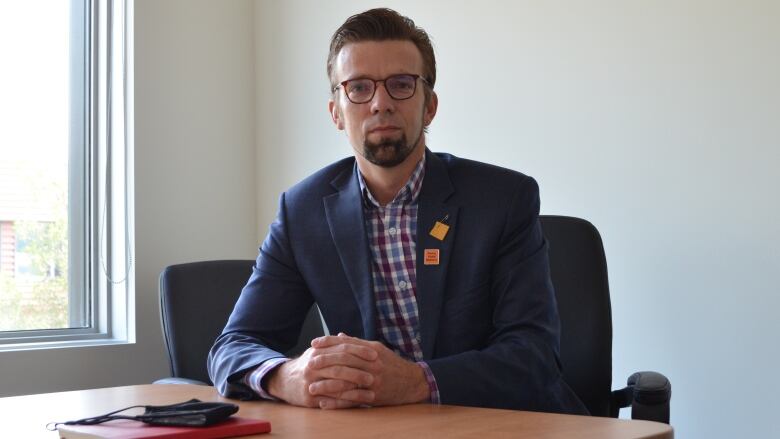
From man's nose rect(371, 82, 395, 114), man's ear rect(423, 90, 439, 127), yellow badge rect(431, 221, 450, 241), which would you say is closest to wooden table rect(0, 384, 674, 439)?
yellow badge rect(431, 221, 450, 241)

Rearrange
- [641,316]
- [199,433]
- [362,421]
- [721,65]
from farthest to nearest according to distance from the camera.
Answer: [641,316] → [721,65] → [362,421] → [199,433]

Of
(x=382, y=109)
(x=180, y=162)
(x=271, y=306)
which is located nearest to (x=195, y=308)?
(x=180, y=162)

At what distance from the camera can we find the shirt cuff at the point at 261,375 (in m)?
1.72

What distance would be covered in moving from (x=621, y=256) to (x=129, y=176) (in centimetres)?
189

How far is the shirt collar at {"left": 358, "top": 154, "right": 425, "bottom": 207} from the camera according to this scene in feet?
7.00

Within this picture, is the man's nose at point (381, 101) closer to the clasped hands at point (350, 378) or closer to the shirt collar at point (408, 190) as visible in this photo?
the shirt collar at point (408, 190)

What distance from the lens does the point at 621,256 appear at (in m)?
2.77

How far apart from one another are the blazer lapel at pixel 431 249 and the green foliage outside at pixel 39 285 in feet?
6.28

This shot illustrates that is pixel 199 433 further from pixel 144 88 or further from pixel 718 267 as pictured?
pixel 144 88

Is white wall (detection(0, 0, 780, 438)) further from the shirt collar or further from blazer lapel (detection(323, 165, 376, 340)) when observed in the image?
blazer lapel (detection(323, 165, 376, 340))

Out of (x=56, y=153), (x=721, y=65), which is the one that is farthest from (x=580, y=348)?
(x=56, y=153)

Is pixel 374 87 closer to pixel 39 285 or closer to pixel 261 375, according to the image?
pixel 261 375

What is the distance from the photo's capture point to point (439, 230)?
2.00 m

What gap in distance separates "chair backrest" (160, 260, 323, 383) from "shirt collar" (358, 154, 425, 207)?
1.03 m
